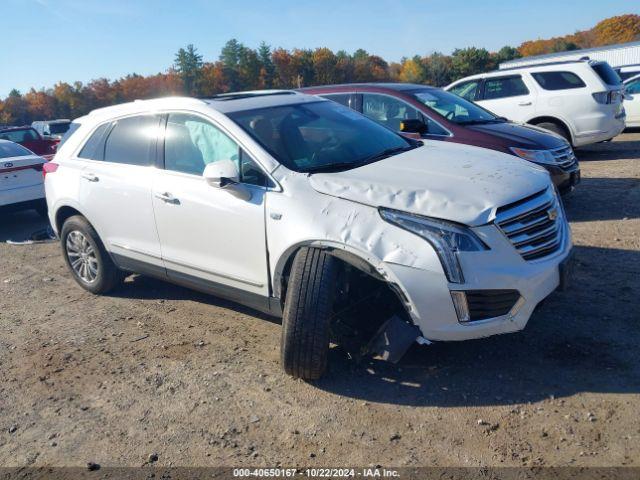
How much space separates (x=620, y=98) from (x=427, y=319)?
896cm

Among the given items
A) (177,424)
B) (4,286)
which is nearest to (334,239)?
(177,424)

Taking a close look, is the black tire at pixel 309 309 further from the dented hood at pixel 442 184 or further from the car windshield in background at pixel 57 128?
the car windshield in background at pixel 57 128

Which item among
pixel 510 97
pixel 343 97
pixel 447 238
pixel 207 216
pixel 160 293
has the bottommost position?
pixel 160 293

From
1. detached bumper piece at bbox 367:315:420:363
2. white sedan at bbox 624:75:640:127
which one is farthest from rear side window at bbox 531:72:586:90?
detached bumper piece at bbox 367:315:420:363

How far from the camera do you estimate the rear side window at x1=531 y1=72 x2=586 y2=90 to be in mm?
10219

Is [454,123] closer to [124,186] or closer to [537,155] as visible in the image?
[537,155]

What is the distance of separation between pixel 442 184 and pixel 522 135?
3934 millimetres

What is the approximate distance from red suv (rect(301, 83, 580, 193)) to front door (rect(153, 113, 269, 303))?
278 centimetres

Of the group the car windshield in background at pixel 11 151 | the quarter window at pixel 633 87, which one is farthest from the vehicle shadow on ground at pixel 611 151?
the car windshield in background at pixel 11 151

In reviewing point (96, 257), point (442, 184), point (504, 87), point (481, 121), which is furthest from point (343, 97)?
point (442, 184)

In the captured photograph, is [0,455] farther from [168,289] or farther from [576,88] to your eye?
[576,88]

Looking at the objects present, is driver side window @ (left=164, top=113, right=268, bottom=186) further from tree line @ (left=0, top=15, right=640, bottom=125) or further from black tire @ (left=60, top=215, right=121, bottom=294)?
tree line @ (left=0, top=15, right=640, bottom=125)

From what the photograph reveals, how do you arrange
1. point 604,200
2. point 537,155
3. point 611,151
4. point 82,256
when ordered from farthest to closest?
point 611,151 < point 604,200 < point 537,155 < point 82,256

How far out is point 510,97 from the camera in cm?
1101
